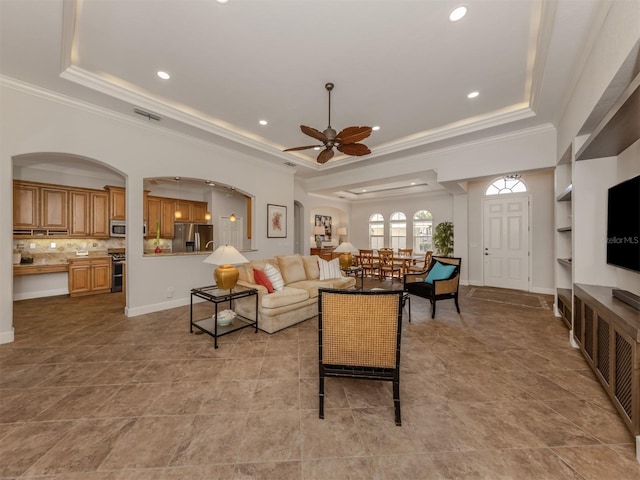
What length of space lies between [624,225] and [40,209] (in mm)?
8670

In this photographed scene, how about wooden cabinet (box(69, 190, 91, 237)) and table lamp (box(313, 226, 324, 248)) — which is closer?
wooden cabinet (box(69, 190, 91, 237))

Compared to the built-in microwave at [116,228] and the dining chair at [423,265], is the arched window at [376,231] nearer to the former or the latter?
the dining chair at [423,265]

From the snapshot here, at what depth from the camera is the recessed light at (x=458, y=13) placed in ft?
6.86

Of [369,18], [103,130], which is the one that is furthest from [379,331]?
[103,130]

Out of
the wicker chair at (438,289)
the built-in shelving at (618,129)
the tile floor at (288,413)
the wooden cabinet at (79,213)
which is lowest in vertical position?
the tile floor at (288,413)

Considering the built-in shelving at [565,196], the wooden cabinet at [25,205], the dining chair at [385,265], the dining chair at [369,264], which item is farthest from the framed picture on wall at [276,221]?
the built-in shelving at [565,196]

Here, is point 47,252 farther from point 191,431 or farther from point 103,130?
point 191,431

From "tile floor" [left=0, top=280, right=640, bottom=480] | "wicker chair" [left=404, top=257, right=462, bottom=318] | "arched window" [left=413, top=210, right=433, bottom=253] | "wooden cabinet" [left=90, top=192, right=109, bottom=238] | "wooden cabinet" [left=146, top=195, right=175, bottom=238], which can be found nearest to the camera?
"tile floor" [left=0, top=280, right=640, bottom=480]

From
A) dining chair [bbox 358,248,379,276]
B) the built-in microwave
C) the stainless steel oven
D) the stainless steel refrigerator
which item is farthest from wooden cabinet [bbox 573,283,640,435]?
the built-in microwave

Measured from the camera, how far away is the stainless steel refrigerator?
6.69m

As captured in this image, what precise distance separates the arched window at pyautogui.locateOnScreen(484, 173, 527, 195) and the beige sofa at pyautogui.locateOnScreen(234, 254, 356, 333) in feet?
14.4

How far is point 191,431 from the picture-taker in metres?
1.68

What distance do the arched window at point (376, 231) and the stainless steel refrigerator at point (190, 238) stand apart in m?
6.16

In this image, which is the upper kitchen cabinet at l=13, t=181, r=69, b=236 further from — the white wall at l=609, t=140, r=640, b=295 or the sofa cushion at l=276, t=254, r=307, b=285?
the white wall at l=609, t=140, r=640, b=295
